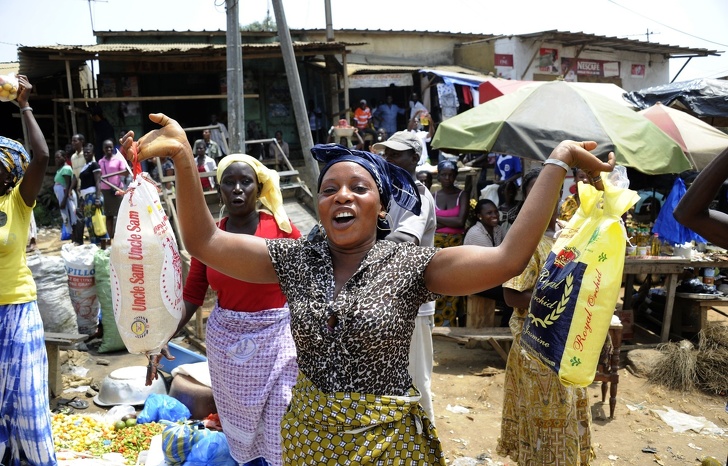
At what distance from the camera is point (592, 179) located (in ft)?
7.32

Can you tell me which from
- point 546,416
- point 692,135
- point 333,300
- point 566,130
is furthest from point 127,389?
point 692,135

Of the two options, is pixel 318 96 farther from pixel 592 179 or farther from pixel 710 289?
pixel 592 179

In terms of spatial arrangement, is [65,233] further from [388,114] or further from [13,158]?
[13,158]

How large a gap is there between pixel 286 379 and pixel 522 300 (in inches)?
50.2

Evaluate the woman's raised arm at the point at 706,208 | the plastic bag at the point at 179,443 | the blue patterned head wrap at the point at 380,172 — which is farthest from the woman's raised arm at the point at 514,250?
the plastic bag at the point at 179,443

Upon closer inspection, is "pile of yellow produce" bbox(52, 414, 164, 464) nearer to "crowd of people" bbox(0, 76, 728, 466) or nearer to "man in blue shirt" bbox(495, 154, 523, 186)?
"crowd of people" bbox(0, 76, 728, 466)

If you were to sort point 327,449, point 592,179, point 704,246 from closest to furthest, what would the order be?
point 327,449
point 592,179
point 704,246

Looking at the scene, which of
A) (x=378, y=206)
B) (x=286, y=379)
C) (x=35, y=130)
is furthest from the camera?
(x=35, y=130)

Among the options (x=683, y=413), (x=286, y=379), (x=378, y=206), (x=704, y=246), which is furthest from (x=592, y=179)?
(x=704, y=246)

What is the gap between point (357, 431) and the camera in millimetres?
1854

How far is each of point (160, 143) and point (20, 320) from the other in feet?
6.92

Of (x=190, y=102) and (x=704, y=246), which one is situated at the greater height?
(x=190, y=102)

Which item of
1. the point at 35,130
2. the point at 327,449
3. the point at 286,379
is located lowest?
the point at 286,379

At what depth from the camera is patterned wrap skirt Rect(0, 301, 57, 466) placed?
3.45 metres
